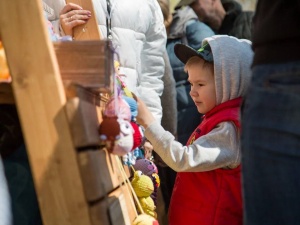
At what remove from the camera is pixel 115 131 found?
0.89m

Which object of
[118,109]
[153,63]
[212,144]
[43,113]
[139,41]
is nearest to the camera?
[43,113]

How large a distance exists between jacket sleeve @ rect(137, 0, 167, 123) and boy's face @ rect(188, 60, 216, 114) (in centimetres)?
37

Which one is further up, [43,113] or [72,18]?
[72,18]

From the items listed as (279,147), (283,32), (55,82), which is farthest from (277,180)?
(55,82)

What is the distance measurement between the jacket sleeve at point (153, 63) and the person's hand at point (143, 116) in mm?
504

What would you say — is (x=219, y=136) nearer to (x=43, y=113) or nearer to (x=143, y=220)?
(x=143, y=220)

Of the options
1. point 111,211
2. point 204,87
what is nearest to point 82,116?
point 111,211

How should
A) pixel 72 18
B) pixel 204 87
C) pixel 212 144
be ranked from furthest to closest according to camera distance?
pixel 204 87, pixel 212 144, pixel 72 18

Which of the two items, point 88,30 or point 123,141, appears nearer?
point 123,141

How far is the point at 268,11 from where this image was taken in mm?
858

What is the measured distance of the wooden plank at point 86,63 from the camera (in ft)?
2.88

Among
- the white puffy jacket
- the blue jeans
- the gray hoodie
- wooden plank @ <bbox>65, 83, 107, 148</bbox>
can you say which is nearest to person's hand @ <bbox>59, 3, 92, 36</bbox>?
the white puffy jacket

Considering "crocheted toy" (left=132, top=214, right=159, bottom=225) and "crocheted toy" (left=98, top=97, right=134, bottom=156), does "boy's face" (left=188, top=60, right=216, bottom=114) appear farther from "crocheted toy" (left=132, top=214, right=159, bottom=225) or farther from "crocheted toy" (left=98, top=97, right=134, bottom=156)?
"crocheted toy" (left=98, top=97, right=134, bottom=156)

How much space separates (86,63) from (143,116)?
496 mm
